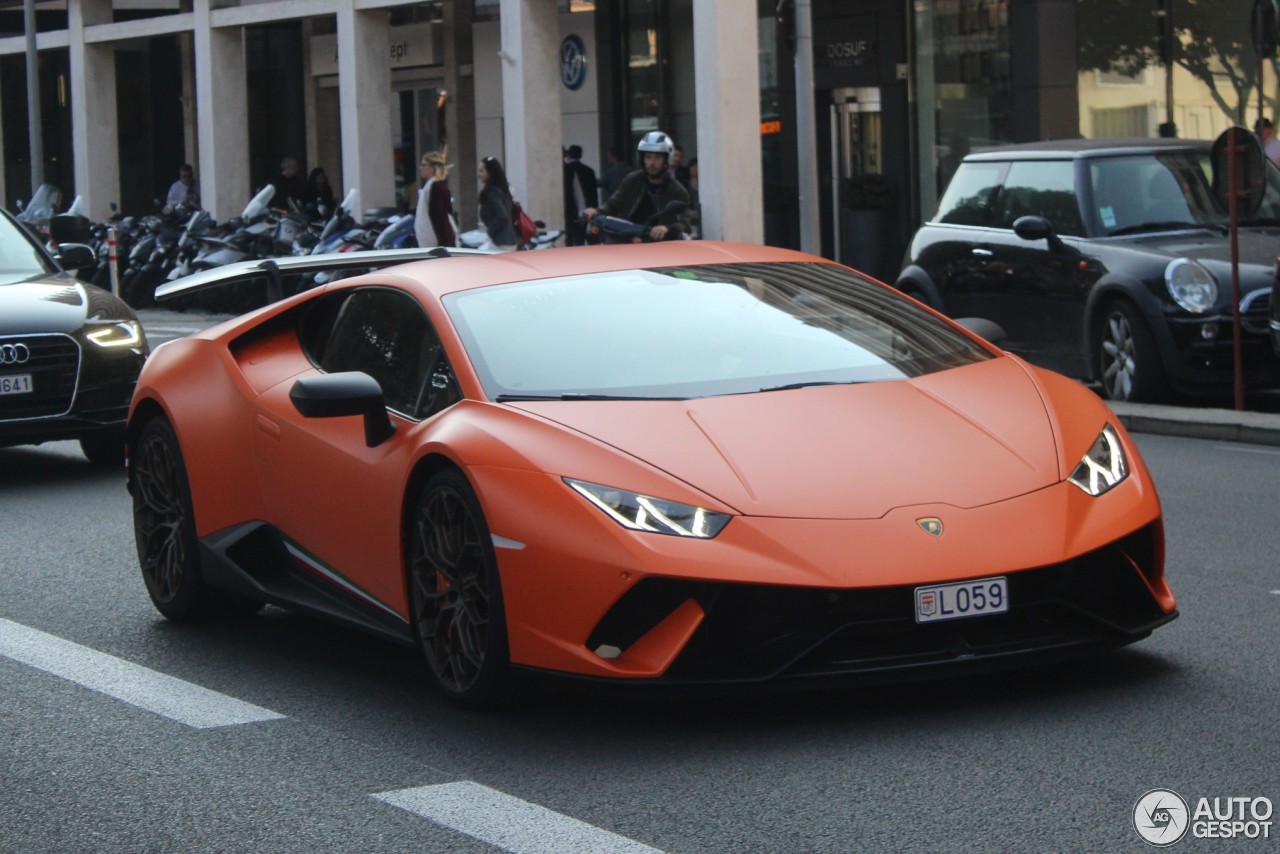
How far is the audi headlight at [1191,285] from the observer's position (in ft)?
43.2

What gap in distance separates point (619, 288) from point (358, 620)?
4.22 ft

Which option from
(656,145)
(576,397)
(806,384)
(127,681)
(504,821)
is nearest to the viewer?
(504,821)

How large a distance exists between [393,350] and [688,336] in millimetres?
967

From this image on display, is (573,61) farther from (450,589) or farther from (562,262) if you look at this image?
(450,589)

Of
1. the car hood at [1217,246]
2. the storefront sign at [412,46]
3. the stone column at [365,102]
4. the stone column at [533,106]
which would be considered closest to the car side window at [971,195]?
the car hood at [1217,246]

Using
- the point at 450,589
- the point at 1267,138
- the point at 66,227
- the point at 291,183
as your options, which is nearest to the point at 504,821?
the point at 450,589

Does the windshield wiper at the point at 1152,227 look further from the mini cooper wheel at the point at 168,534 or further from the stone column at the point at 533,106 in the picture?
the stone column at the point at 533,106

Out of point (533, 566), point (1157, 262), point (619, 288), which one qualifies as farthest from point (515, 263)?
point (1157, 262)

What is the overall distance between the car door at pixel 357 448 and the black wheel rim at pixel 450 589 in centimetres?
15

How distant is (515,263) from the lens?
273 inches

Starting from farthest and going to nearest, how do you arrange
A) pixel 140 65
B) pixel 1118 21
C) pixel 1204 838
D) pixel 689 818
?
pixel 140 65 → pixel 1118 21 → pixel 689 818 → pixel 1204 838

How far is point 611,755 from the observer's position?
538cm

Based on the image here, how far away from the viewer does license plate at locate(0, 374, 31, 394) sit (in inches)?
457

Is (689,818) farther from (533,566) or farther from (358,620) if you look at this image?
(358,620)
